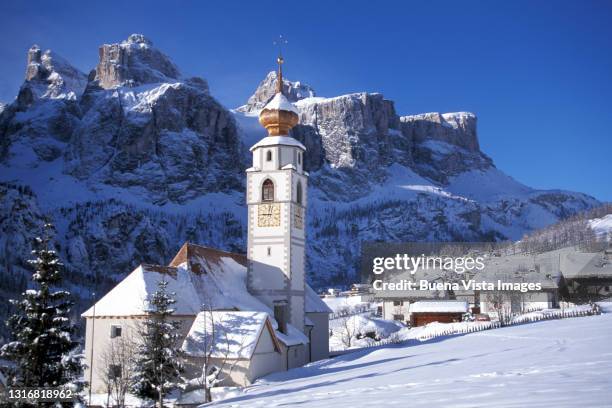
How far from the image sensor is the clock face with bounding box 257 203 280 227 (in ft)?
161

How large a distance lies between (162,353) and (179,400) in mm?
3670

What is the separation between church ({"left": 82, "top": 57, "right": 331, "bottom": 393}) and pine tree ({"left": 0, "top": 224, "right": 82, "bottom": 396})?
36.1ft

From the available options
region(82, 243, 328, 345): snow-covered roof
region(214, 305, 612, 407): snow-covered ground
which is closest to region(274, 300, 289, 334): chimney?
region(82, 243, 328, 345): snow-covered roof

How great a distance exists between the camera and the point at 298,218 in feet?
165

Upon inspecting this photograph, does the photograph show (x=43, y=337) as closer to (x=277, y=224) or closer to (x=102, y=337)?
(x=102, y=337)

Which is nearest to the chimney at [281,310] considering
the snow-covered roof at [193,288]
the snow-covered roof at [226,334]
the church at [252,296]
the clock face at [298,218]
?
the church at [252,296]

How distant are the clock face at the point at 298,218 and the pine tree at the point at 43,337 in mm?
24863

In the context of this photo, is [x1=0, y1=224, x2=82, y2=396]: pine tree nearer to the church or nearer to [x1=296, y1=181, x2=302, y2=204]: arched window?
the church

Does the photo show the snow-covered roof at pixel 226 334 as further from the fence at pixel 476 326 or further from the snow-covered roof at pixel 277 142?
the fence at pixel 476 326

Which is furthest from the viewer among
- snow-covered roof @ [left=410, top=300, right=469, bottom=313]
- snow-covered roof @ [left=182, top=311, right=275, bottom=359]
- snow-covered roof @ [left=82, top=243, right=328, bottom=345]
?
snow-covered roof @ [left=410, top=300, right=469, bottom=313]

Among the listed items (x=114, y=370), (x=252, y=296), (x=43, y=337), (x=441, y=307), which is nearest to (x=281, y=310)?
(x=252, y=296)

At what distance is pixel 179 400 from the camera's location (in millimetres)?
34812

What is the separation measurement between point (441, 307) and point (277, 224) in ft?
124

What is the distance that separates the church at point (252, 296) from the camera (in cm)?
3841
